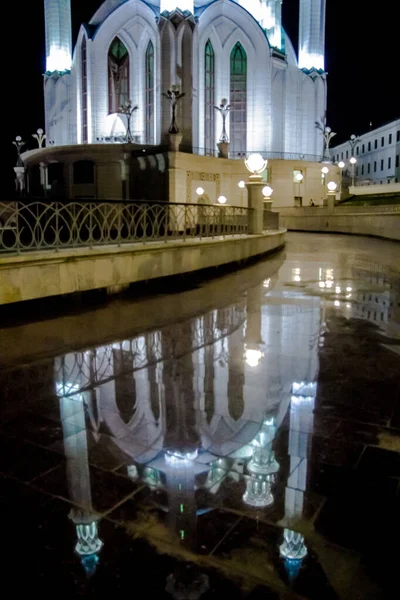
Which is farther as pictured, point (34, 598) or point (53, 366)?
point (53, 366)

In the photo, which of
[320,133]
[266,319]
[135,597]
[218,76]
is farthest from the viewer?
[320,133]

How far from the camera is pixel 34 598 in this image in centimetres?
Answer: 214

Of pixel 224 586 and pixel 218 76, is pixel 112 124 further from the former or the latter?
pixel 224 586

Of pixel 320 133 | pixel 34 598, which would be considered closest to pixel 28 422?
pixel 34 598

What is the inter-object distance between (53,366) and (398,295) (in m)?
6.97

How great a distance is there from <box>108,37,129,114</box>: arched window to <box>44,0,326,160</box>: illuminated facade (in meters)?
0.08

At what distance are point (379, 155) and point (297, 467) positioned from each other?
239ft

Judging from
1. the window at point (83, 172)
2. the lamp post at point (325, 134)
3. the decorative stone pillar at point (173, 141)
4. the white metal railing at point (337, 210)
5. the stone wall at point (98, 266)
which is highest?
the lamp post at point (325, 134)

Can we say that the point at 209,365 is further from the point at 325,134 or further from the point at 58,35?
the point at 58,35

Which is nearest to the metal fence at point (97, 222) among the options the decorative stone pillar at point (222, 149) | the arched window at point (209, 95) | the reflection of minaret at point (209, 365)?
the reflection of minaret at point (209, 365)

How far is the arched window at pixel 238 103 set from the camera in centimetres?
4678

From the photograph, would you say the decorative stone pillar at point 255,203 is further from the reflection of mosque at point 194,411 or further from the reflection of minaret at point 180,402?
the reflection of minaret at point 180,402

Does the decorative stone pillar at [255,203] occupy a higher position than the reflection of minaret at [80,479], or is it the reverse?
the decorative stone pillar at [255,203]

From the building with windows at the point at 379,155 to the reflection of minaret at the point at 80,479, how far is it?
59697 millimetres
